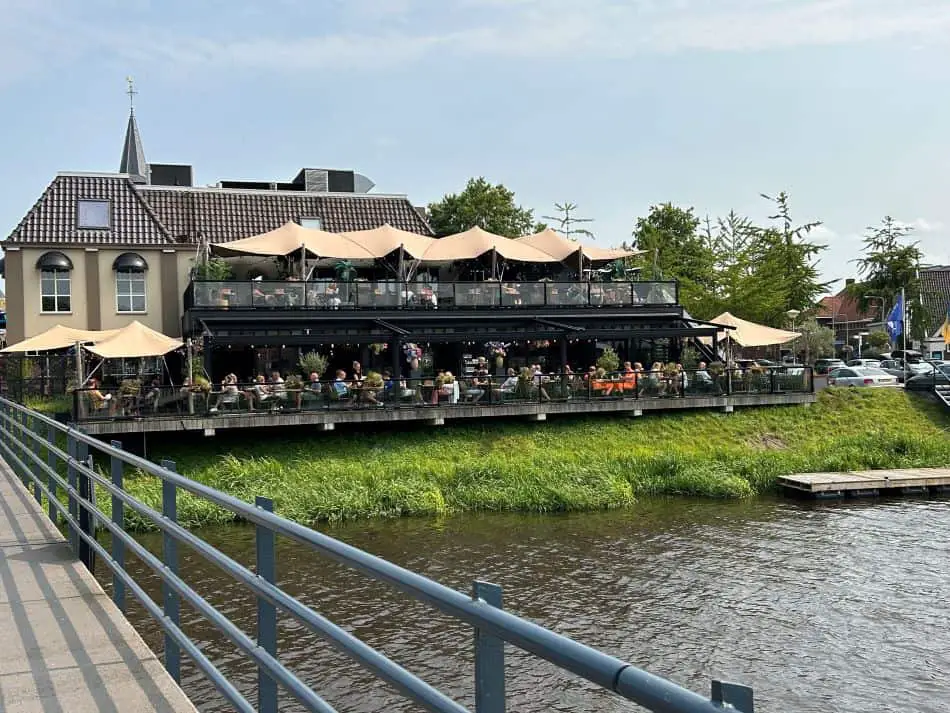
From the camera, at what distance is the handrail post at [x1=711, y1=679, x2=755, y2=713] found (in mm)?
1453

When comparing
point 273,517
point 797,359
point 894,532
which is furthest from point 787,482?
point 797,359

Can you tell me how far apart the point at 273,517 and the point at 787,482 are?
2174cm

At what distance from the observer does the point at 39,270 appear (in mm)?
30031

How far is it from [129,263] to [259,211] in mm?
6077

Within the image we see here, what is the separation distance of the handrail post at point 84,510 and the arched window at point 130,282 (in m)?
24.6

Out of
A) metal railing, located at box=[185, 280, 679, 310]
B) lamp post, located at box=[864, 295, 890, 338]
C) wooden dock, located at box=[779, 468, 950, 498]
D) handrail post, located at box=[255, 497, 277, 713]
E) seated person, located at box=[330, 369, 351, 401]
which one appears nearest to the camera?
handrail post, located at box=[255, 497, 277, 713]

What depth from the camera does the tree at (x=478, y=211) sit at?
48969 mm

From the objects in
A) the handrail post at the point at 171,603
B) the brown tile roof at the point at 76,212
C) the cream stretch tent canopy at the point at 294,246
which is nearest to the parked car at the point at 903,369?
the cream stretch tent canopy at the point at 294,246

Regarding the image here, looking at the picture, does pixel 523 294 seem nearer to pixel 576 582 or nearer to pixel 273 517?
pixel 576 582

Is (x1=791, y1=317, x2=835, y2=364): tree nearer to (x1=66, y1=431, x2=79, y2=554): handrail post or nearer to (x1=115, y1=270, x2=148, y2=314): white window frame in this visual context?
(x1=115, y1=270, x2=148, y2=314): white window frame

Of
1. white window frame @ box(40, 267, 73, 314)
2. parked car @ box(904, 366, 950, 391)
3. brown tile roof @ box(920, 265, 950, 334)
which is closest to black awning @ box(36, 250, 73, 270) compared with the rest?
white window frame @ box(40, 267, 73, 314)

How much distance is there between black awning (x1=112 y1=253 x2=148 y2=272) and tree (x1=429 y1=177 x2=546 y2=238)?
68.3 ft

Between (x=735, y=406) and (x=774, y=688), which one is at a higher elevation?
(x=735, y=406)

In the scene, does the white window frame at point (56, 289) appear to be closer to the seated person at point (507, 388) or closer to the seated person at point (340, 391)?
the seated person at point (340, 391)
